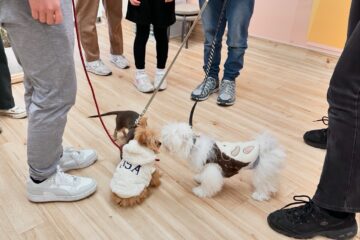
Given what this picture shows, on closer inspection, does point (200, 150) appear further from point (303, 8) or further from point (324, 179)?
point (303, 8)

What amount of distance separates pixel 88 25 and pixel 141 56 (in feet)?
1.64

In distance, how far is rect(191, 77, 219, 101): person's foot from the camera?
210cm

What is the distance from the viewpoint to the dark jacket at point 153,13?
1951mm

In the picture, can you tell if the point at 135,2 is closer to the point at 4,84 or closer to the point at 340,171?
the point at 4,84

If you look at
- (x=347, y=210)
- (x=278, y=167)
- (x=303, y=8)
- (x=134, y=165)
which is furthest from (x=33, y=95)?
(x=303, y=8)

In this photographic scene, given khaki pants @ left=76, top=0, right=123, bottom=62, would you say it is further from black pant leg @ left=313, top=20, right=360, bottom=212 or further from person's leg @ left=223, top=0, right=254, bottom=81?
black pant leg @ left=313, top=20, right=360, bottom=212

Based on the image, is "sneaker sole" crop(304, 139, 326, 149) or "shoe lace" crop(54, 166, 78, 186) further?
"sneaker sole" crop(304, 139, 326, 149)

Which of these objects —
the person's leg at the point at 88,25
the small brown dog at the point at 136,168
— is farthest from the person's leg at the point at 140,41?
the small brown dog at the point at 136,168

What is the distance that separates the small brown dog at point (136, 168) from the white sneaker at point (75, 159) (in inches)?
10.9

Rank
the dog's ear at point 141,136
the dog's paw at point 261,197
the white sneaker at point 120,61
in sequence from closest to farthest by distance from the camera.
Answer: the dog's ear at point 141,136 < the dog's paw at point 261,197 < the white sneaker at point 120,61

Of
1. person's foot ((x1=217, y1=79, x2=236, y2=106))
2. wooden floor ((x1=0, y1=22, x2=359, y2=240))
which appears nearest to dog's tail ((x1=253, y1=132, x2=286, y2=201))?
wooden floor ((x1=0, y1=22, x2=359, y2=240))

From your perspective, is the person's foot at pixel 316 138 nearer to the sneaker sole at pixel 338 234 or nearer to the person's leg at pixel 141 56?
the sneaker sole at pixel 338 234

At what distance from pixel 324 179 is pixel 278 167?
0.67ft

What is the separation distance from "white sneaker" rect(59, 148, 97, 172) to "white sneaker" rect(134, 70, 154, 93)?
779 mm
